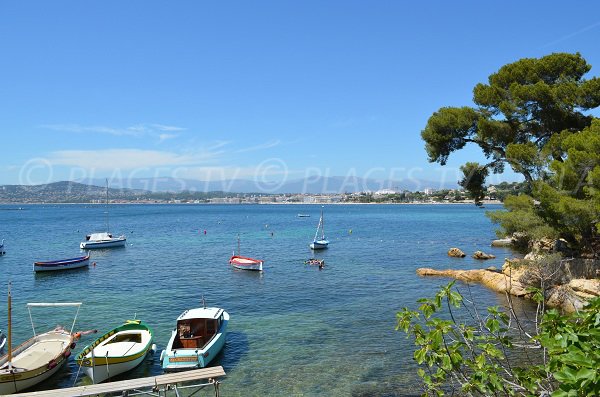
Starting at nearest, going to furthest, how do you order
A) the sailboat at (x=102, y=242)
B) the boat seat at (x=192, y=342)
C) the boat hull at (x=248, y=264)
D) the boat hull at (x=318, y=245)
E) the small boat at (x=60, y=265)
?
the boat seat at (x=192, y=342), the boat hull at (x=248, y=264), the small boat at (x=60, y=265), the boat hull at (x=318, y=245), the sailboat at (x=102, y=242)

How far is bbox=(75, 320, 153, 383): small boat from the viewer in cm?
1579

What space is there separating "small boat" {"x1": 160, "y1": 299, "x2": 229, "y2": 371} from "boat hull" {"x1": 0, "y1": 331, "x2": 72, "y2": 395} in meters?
3.82

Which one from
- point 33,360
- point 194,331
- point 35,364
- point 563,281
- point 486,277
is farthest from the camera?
point 486,277

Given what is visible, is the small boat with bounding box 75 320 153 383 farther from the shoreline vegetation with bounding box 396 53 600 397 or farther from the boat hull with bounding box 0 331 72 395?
the shoreline vegetation with bounding box 396 53 600 397

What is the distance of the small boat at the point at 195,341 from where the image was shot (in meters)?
16.6

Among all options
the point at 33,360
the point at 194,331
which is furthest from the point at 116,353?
the point at 194,331

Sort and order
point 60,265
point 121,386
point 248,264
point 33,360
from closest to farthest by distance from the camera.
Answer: point 121,386
point 33,360
point 248,264
point 60,265

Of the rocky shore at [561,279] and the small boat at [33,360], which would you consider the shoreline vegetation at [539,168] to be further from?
the small boat at [33,360]

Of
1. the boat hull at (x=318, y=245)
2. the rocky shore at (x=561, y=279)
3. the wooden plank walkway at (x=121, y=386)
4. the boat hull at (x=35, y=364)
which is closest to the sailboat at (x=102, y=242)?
the boat hull at (x=318, y=245)

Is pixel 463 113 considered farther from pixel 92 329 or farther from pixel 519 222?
pixel 92 329

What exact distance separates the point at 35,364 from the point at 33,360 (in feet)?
1.86

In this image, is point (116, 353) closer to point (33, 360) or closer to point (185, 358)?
point (185, 358)

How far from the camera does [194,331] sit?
61.6ft

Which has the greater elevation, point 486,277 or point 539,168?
point 539,168
